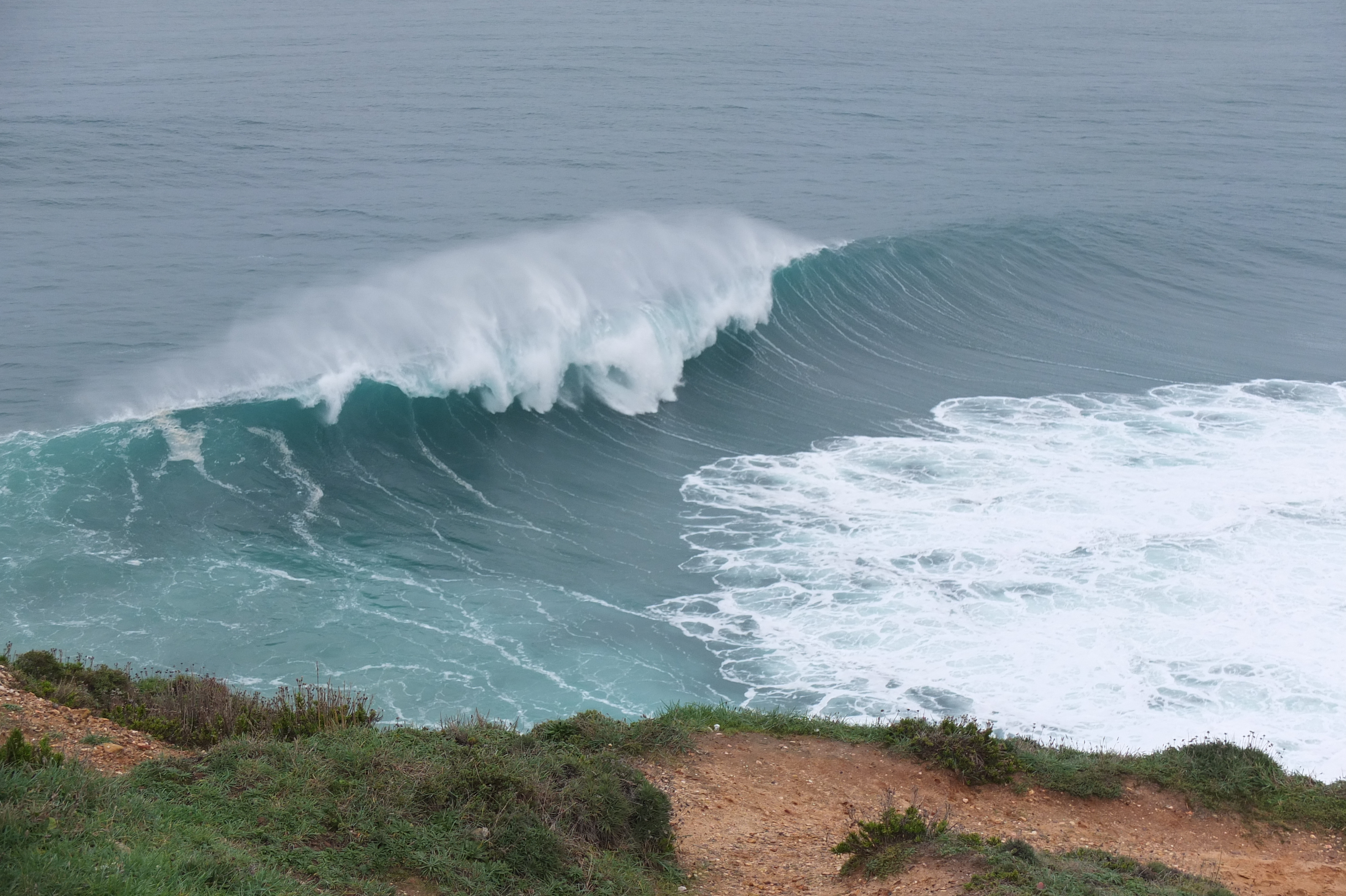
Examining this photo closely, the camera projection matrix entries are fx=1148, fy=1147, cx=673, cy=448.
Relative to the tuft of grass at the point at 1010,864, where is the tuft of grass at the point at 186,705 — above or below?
below

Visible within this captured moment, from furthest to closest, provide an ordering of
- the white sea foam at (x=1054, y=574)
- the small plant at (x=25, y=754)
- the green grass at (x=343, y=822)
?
the white sea foam at (x=1054, y=574) → the small plant at (x=25, y=754) → the green grass at (x=343, y=822)

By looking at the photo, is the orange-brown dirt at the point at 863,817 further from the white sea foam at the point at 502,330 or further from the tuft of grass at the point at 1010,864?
the white sea foam at the point at 502,330

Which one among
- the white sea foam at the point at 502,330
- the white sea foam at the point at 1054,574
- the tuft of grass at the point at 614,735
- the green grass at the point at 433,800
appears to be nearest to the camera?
the green grass at the point at 433,800

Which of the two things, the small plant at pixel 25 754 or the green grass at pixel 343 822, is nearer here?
the green grass at pixel 343 822

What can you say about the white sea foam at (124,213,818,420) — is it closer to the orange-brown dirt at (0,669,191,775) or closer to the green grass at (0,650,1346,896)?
the green grass at (0,650,1346,896)

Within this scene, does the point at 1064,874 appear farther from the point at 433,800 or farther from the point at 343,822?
the point at 343,822

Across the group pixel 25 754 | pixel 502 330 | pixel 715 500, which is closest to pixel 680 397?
pixel 502 330

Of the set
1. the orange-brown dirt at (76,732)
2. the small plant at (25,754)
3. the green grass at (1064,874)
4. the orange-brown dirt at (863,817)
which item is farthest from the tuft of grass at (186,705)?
the green grass at (1064,874)
